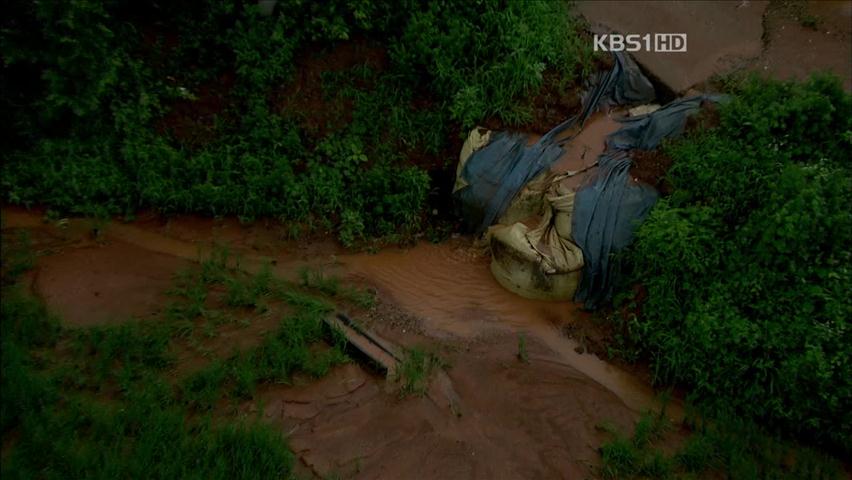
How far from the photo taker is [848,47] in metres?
6.49

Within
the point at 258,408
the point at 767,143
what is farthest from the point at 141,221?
the point at 767,143

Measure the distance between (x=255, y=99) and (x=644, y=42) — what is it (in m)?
3.97

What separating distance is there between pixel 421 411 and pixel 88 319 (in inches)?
102

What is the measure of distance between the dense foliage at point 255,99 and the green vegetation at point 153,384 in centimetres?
102

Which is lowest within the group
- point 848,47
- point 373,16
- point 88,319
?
point 88,319

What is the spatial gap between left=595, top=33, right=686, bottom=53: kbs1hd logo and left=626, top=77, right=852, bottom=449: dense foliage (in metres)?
1.45

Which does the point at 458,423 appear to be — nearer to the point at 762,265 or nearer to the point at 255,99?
the point at 762,265

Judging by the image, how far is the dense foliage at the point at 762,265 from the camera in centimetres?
444

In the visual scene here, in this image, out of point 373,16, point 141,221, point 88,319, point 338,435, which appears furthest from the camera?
point 373,16

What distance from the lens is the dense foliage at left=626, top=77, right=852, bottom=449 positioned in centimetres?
444

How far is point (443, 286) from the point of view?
5.81 m

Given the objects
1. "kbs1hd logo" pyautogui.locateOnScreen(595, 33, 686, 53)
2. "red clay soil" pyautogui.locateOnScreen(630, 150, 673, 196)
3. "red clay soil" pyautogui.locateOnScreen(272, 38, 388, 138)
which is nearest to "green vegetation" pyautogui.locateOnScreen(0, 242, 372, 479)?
"red clay soil" pyautogui.locateOnScreen(272, 38, 388, 138)

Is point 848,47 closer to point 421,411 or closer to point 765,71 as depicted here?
point 765,71

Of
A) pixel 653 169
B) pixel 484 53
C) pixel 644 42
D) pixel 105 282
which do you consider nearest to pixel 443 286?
pixel 653 169
